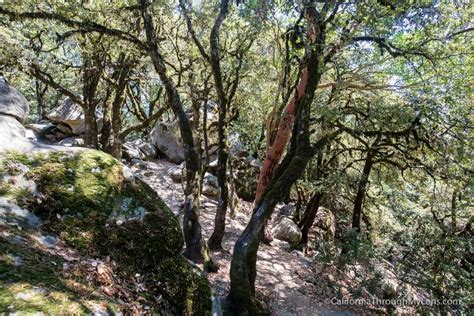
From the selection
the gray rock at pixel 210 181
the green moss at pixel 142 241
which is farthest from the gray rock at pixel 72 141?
the green moss at pixel 142 241

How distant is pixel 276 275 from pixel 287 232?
2.97 m

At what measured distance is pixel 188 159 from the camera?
548cm

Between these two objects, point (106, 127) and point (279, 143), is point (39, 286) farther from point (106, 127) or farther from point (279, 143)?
point (106, 127)

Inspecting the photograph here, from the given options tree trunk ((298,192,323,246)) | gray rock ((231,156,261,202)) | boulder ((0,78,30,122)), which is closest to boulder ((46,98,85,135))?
gray rock ((231,156,261,202))

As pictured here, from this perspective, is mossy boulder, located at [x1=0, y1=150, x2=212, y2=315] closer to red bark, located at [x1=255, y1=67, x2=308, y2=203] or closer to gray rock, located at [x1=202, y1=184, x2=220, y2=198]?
red bark, located at [x1=255, y1=67, x2=308, y2=203]

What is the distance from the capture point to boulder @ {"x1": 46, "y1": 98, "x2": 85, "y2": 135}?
14.3 m

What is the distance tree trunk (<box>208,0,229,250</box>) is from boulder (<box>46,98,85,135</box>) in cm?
1061

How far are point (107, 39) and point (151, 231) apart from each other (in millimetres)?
6008

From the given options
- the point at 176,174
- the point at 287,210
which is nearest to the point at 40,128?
the point at 176,174

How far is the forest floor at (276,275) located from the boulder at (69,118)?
19.9 feet

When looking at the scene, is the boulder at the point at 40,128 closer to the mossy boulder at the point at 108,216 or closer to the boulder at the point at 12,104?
the boulder at the point at 12,104

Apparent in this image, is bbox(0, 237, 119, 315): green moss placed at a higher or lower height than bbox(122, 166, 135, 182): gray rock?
lower

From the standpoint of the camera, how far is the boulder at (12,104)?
3201 mm

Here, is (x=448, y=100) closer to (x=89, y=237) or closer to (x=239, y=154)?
(x=89, y=237)
